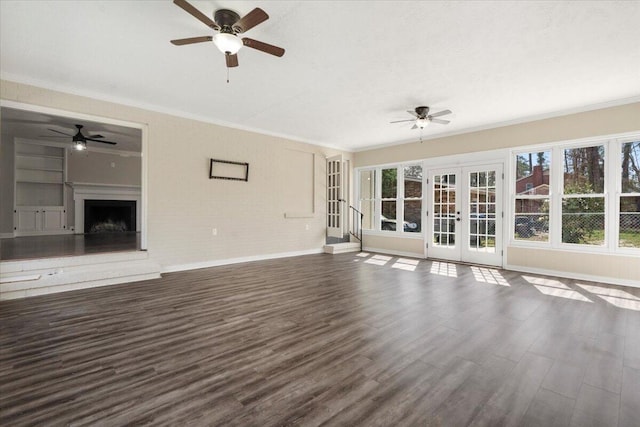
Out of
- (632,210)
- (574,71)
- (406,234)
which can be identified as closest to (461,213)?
(406,234)

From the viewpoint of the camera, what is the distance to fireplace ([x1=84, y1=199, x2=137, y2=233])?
930 cm

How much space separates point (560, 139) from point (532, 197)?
1.06m

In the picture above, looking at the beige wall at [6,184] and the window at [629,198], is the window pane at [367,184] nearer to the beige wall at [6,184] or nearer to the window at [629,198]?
the window at [629,198]

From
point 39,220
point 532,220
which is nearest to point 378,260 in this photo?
point 532,220

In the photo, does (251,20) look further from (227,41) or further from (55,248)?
(55,248)

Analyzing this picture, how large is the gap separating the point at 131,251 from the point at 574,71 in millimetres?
6791

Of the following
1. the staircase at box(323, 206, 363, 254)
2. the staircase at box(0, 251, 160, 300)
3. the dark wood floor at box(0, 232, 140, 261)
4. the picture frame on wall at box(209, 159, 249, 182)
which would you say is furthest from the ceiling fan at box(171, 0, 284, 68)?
the staircase at box(323, 206, 363, 254)

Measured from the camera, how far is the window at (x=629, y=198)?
4562mm

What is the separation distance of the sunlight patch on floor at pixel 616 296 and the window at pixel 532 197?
3.84 ft

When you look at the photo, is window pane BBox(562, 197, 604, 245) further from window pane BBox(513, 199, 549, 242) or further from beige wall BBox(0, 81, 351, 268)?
beige wall BBox(0, 81, 351, 268)

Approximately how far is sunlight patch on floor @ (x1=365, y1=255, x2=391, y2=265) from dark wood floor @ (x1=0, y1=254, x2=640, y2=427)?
2.23m

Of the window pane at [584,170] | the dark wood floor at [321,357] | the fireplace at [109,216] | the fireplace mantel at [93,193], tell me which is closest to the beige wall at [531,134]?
the window pane at [584,170]

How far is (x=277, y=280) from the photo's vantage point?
4723 mm

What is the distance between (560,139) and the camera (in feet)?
16.9
